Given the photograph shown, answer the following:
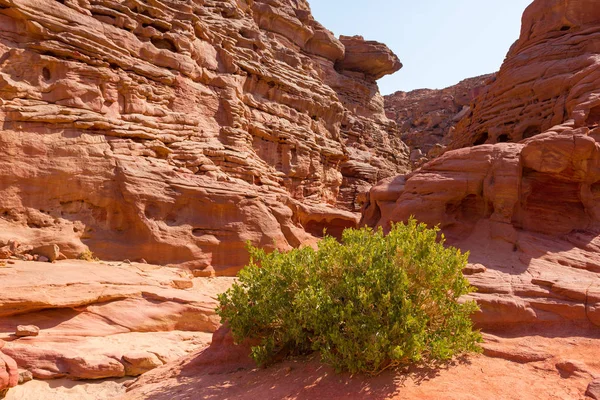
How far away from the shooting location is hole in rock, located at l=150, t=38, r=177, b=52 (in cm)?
1764

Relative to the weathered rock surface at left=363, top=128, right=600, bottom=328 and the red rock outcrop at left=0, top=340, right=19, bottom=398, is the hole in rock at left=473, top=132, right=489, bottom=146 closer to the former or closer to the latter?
the weathered rock surface at left=363, top=128, right=600, bottom=328

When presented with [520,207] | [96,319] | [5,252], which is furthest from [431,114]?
[96,319]

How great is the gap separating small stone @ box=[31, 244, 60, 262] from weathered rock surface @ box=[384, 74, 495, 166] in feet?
122

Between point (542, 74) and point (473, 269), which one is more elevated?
point (542, 74)

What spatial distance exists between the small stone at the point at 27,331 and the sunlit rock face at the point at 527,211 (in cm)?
820

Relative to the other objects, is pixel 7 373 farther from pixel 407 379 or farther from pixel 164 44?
pixel 164 44

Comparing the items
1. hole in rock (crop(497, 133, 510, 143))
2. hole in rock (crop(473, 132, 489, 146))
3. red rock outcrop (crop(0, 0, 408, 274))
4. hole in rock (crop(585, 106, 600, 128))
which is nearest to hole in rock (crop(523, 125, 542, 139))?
hole in rock (crop(497, 133, 510, 143))

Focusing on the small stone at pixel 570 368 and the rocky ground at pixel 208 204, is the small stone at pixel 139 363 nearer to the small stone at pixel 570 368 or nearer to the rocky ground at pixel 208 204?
the rocky ground at pixel 208 204

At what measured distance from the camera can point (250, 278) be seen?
7.43 m

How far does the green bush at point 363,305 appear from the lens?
5441mm

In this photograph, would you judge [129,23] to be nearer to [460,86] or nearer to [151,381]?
[151,381]

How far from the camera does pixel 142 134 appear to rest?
15188 millimetres

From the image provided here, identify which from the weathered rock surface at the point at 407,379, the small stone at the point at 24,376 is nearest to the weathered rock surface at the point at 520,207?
the weathered rock surface at the point at 407,379

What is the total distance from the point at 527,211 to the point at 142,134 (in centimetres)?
1234
